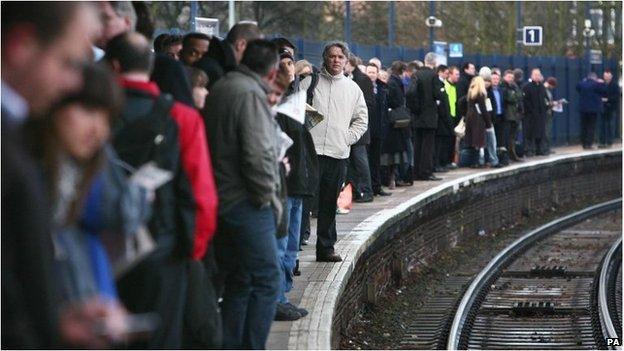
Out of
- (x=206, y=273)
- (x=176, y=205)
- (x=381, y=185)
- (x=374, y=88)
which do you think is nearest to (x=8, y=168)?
(x=176, y=205)

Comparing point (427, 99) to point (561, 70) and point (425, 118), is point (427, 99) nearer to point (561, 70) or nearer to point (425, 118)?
point (425, 118)

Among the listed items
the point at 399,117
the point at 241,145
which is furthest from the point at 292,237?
the point at 399,117

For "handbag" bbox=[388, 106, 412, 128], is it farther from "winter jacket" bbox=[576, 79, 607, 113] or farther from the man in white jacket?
"winter jacket" bbox=[576, 79, 607, 113]

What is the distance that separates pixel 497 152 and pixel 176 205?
800 inches

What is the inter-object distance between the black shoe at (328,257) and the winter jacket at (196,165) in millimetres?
6046

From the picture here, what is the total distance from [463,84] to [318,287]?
14259 mm

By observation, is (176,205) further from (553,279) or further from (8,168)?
(553,279)

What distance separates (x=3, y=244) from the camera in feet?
13.6

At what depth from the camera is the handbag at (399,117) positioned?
801 inches

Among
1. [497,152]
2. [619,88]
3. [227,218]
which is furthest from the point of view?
[619,88]

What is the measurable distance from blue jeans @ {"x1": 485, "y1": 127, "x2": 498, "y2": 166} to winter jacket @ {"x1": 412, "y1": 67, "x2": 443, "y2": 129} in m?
3.32

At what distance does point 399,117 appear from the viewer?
20.4m

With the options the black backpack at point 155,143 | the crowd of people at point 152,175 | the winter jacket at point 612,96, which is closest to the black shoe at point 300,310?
the crowd of people at point 152,175

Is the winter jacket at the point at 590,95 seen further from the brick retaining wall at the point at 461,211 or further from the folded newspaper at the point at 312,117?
the folded newspaper at the point at 312,117
